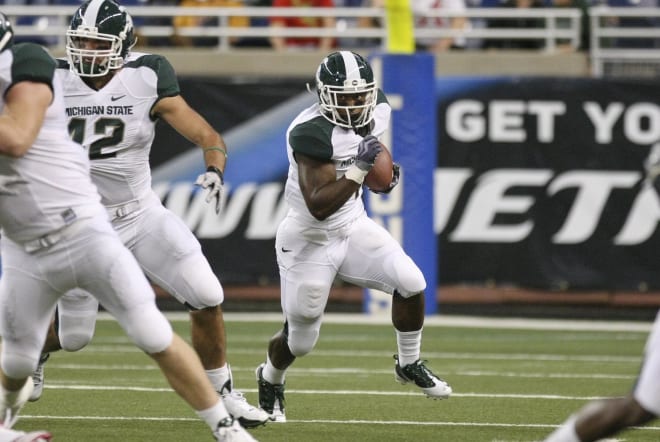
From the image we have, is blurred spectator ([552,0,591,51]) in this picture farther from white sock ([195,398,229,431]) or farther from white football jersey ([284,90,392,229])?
white sock ([195,398,229,431])

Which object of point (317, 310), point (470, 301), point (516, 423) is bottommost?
point (470, 301)

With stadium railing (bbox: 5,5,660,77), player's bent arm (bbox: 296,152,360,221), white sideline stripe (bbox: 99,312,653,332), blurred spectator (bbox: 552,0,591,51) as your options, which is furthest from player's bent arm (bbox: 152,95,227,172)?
blurred spectator (bbox: 552,0,591,51)

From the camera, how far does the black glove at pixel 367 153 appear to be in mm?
5227

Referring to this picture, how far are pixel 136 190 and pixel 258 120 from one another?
5321mm

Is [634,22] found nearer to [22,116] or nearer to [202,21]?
[202,21]

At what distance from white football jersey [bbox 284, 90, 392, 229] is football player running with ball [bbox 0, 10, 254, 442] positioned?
1281 mm

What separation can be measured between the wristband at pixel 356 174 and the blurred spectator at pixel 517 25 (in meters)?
6.68

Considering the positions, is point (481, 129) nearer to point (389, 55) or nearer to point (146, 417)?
point (389, 55)

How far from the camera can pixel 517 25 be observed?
38.4ft

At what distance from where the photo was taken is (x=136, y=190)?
546 centimetres

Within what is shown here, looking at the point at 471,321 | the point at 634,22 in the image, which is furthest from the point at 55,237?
the point at 634,22

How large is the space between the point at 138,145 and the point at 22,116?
52.2 inches

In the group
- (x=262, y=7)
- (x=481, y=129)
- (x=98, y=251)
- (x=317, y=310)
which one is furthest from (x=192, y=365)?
(x=262, y=7)

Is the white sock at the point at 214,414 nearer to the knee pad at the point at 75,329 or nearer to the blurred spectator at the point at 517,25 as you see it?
the knee pad at the point at 75,329
